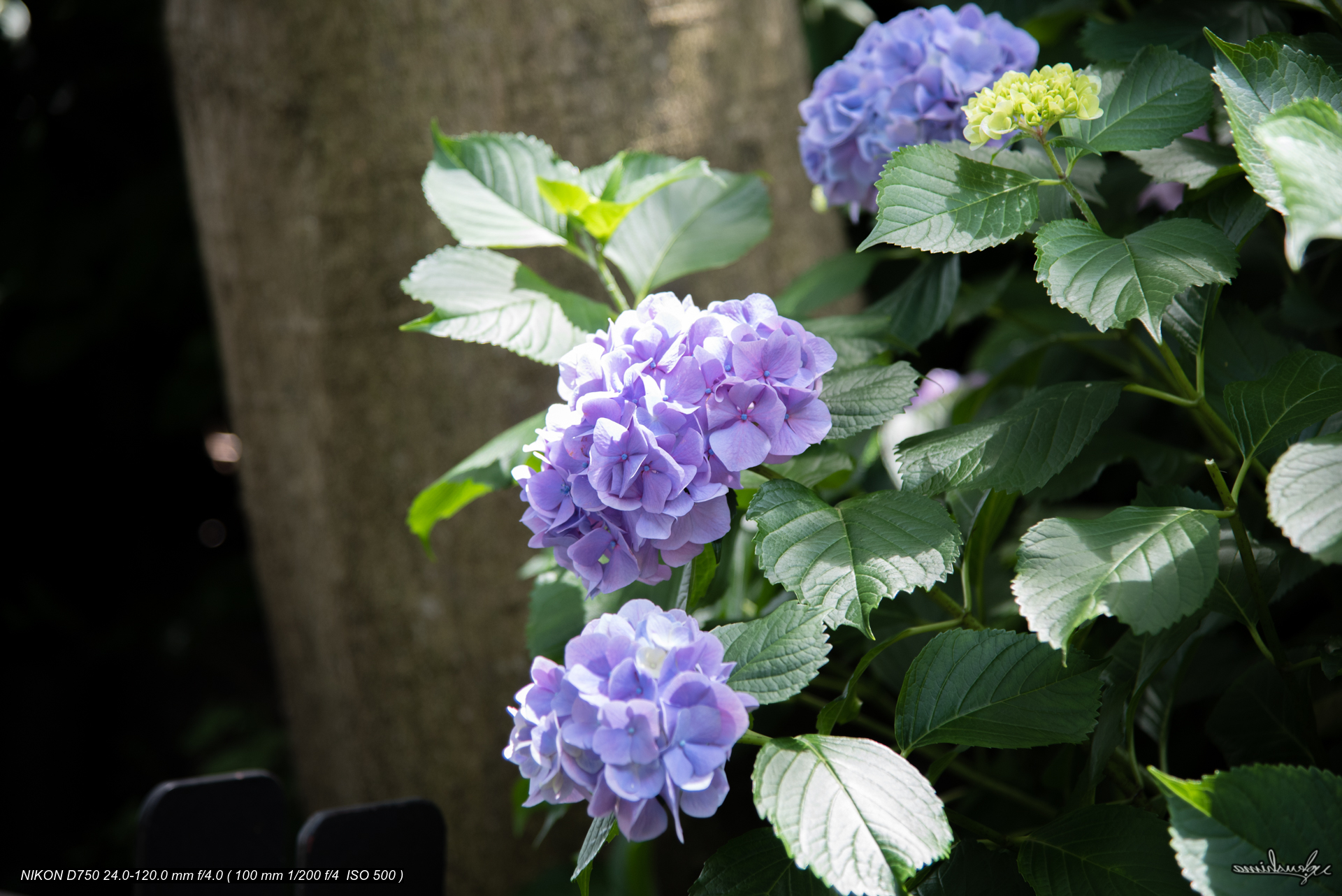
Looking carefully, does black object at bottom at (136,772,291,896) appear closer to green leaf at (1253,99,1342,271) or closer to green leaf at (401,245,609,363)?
green leaf at (401,245,609,363)

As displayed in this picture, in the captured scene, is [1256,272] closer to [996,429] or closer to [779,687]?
[996,429]

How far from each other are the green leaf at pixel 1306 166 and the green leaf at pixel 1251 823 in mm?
303

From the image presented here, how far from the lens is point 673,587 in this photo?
795 millimetres

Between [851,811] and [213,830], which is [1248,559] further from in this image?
[213,830]

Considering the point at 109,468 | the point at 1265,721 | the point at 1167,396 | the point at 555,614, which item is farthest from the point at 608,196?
the point at 109,468

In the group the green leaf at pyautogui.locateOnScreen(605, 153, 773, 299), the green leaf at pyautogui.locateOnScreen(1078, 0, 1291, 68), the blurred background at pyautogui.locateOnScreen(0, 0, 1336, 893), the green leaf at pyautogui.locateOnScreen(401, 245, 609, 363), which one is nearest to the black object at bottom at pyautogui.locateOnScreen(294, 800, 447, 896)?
the green leaf at pyautogui.locateOnScreen(401, 245, 609, 363)

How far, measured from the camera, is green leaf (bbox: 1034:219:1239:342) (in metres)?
0.62

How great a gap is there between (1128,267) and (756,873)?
0.51m

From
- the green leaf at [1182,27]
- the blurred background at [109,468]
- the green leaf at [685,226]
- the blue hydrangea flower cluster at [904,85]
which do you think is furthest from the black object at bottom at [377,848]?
the blurred background at [109,468]

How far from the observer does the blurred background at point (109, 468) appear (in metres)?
2.34

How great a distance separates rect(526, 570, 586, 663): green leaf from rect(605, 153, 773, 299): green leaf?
0.98 ft

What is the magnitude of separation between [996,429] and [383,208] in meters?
0.95

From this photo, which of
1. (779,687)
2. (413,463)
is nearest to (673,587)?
(779,687)

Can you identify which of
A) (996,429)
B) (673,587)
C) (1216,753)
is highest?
(996,429)
